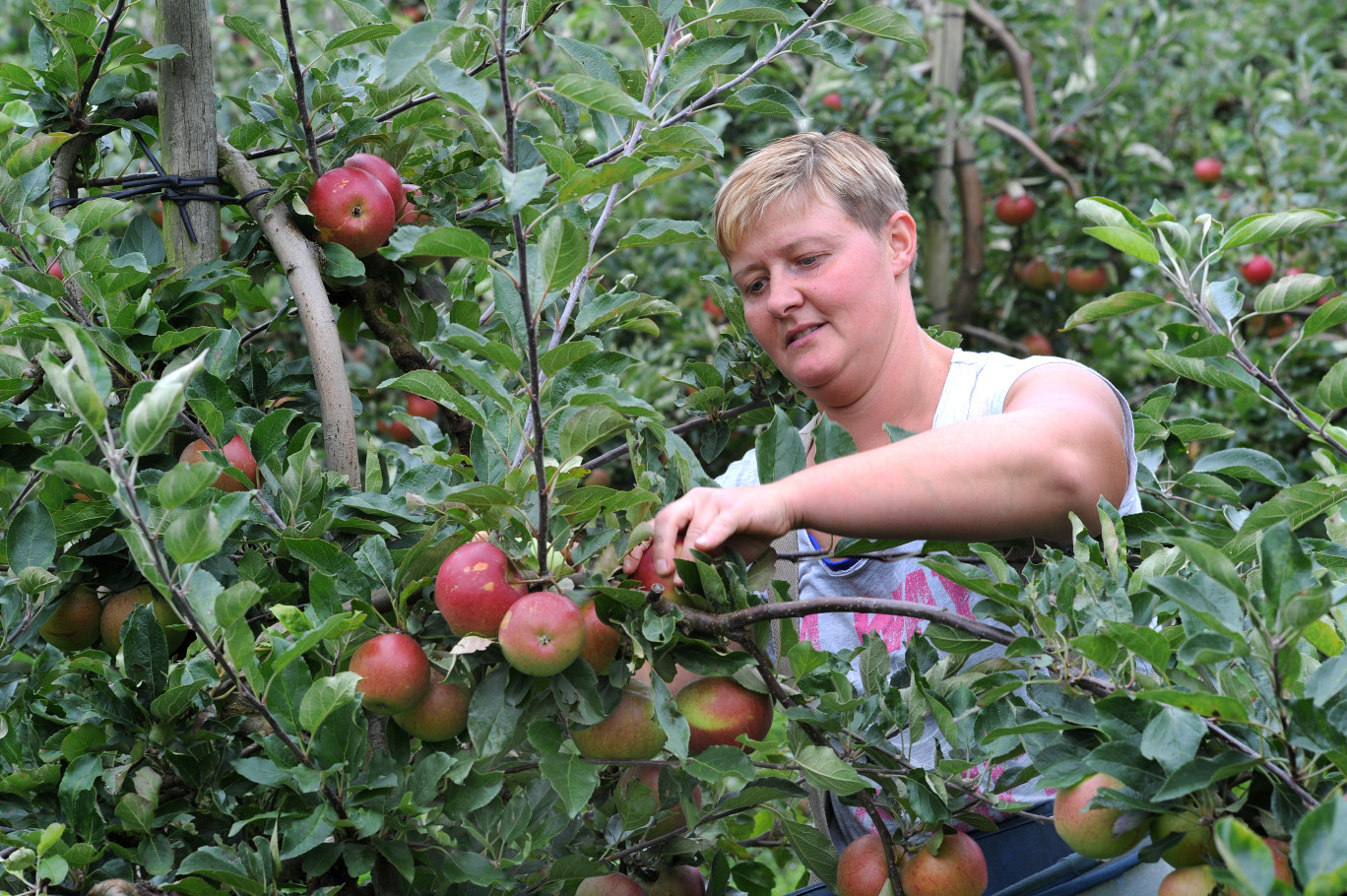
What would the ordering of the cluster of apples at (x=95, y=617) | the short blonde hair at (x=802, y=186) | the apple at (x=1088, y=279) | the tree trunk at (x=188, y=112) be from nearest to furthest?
the cluster of apples at (x=95, y=617) → the tree trunk at (x=188, y=112) → the short blonde hair at (x=802, y=186) → the apple at (x=1088, y=279)

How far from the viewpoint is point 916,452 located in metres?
1.07

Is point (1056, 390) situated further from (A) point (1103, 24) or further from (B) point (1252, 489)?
(A) point (1103, 24)

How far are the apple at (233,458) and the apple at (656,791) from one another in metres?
0.54

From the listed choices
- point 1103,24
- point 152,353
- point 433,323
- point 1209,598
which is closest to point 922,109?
point 1103,24

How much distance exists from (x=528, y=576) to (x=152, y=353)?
63cm

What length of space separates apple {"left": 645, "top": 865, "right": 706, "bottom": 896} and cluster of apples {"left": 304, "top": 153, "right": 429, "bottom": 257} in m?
0.84

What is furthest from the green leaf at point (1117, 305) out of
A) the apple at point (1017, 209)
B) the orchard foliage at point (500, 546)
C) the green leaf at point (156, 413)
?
the apple at point (1017, 209)

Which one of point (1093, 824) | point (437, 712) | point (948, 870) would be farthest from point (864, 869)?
point (437, 712)

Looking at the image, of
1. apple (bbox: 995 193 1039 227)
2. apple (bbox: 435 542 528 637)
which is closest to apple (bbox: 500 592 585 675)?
apple (bbox: 435 542 528 637)

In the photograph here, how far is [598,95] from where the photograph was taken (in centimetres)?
93

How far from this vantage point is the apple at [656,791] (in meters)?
1.24

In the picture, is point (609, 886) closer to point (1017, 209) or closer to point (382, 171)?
point (382, 171)

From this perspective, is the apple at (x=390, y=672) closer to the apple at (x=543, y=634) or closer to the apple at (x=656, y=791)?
the apple at (x=543, y=634)

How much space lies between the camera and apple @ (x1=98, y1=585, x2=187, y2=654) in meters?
1.35
